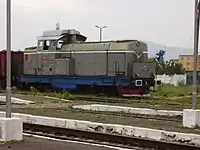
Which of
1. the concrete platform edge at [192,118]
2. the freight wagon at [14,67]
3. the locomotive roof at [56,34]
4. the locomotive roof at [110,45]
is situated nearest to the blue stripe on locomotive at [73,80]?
the freight wagon at [14,67]

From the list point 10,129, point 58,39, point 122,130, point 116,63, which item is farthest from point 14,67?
point 10,129

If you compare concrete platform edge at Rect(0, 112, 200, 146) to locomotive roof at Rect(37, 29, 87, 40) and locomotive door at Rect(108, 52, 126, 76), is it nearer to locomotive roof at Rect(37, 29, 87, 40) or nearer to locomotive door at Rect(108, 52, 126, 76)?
locomotive door at Rect(108, 52, 126, 76)

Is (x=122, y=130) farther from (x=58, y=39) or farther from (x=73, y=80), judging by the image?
(x=58, y=39)

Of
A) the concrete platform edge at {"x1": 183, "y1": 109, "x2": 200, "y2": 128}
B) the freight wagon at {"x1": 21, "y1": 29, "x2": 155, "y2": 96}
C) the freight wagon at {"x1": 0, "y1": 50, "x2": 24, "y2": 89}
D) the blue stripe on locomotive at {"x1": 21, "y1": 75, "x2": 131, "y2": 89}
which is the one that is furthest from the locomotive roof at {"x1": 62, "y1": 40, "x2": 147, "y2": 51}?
the concrete platform edge at {"x1": 183, "y1": 109, "x2": 200, "y2": 128}

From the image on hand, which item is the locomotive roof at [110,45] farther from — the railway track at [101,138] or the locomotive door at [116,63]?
the railway track at [101,138]

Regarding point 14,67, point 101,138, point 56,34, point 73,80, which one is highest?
point 56,34

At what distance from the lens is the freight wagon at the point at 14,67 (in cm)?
3219

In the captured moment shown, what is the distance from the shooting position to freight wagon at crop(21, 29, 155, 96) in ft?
84.6

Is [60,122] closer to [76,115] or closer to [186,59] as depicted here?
[76,115]

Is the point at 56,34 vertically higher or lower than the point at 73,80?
higher

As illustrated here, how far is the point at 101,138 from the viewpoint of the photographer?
34.5 ft

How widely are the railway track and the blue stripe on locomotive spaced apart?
13.3 m

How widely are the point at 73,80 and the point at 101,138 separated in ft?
56.8

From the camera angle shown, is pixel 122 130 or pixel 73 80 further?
A: pixel 73 80
